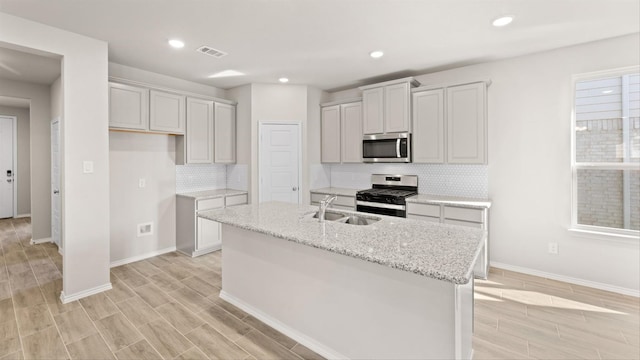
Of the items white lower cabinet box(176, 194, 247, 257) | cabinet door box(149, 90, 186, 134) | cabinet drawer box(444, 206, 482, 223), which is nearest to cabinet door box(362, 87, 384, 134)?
cabinet drawer box(444, 206, 482, 223)

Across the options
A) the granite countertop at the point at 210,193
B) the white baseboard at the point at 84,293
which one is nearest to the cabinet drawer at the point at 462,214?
the granite countertop at the point at 210,193

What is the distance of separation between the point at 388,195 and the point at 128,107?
351 cm

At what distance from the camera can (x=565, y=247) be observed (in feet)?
11.0

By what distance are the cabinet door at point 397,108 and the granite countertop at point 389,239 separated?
203 centimetres

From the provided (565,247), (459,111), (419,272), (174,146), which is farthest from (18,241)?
(565,247)

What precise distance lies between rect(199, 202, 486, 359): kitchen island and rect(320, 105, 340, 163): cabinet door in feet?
7.60

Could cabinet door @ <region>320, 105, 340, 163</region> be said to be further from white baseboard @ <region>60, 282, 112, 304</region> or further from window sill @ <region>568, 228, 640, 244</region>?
white baseboard @ <region>60, 282, 112, 304</region>

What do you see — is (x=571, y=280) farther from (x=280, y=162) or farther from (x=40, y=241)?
(x=40, y=241)

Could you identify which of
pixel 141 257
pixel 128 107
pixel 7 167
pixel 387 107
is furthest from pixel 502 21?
pixel 7 167

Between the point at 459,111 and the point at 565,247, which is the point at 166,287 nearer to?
the point at 459,111

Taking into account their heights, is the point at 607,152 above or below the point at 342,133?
below

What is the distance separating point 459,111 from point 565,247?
1.97 m

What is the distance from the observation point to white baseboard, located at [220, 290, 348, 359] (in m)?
2.07

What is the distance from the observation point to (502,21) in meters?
2.67
